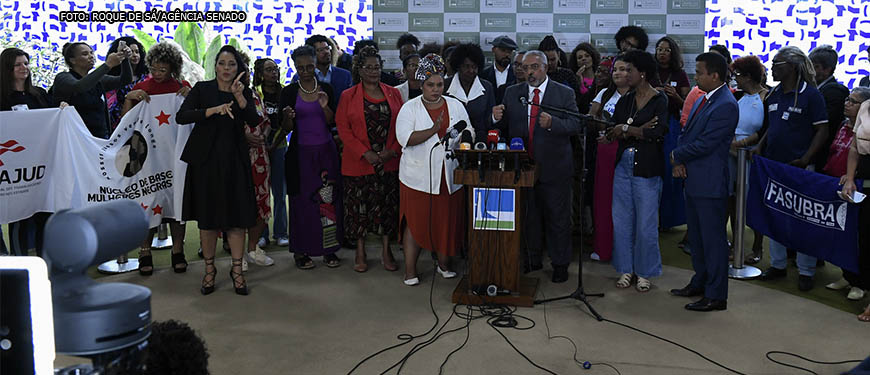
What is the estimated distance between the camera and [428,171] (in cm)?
491

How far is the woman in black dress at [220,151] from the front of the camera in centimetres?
467

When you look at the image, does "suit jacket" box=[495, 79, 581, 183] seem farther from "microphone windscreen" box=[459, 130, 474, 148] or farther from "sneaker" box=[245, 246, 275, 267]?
"sneaker" box=[245, 246, 275, 267]

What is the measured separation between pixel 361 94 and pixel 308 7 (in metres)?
4.51

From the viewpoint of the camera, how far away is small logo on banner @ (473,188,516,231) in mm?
4539

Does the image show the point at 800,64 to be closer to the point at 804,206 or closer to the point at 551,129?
the point at 804,206

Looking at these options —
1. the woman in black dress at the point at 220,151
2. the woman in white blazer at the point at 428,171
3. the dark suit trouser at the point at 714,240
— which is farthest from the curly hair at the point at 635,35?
the woman in black dress at the point at 220,151

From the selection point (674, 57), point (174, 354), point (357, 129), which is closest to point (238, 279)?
point (357, 129)

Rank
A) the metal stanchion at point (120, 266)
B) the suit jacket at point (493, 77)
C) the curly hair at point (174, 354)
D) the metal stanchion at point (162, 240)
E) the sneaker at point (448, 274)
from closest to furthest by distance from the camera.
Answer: the curly hair at point (174, 354) → the sneaker at point (448, 274) → the metal stanchion at point (120, 266) → the suit jacket at point (493, 77) → the metal stanchion at point (162, 240)

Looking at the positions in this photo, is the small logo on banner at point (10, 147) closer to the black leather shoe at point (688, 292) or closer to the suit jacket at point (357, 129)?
the suit jacket at point (357, 129)

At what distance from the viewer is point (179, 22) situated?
9.67 metres

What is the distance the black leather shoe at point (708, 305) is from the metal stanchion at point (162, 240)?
4090 mm

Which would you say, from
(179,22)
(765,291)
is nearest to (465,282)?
(765,291)

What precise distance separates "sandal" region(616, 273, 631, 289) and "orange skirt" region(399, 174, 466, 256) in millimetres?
1139

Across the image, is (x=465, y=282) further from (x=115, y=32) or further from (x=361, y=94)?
(x=115, y=32)
